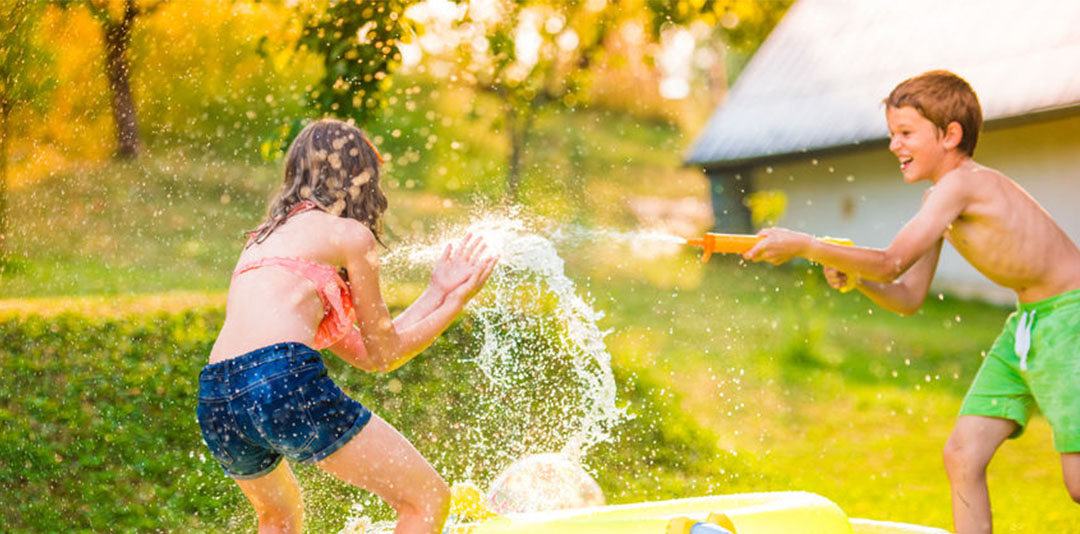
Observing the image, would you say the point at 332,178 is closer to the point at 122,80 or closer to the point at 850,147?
the point at 850,147

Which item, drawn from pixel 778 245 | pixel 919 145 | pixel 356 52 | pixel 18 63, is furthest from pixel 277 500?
pixel 18 63

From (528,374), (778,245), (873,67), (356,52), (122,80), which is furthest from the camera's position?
(873,67)

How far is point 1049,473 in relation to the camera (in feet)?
18.2

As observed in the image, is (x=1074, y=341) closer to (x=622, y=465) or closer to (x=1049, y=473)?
(x=622, y=465)

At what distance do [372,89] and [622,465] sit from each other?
211 centimetres

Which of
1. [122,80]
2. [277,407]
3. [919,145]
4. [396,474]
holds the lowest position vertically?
[122,80]

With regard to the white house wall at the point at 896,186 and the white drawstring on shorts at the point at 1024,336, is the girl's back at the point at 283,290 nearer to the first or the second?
the white drawstring on shorts at the point at 1024,336

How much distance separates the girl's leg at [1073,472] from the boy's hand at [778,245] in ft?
2.83

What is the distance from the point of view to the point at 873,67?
36.8 feet

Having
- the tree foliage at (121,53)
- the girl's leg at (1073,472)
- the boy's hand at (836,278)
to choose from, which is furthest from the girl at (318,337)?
the tree foliage at (121,53)

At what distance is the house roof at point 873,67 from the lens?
9234mm

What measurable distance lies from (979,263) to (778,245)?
2.21ft

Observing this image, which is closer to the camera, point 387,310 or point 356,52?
point 387,310

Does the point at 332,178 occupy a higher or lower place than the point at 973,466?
higher
